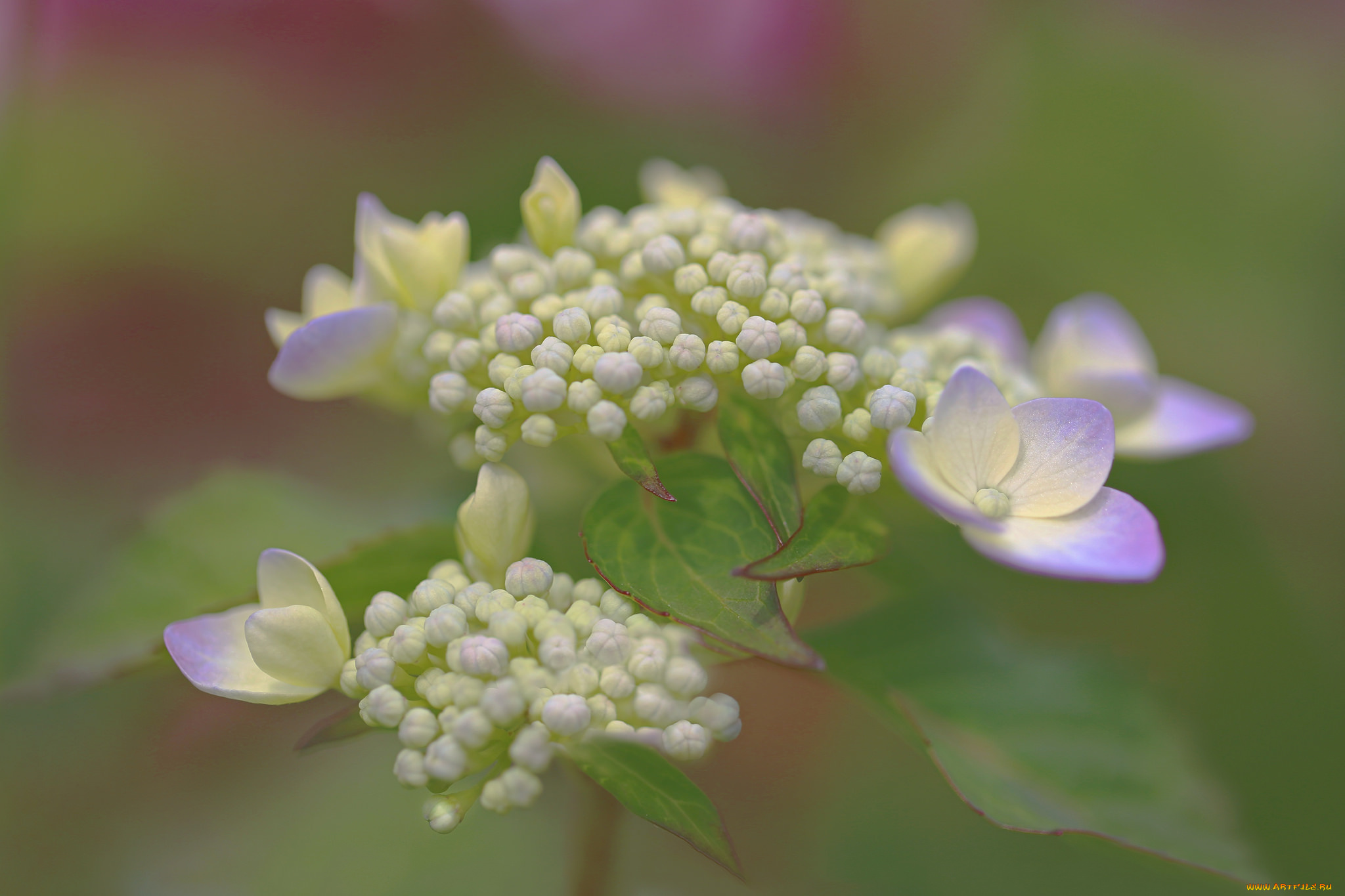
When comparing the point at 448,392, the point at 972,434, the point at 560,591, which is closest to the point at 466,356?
the point at 448,392

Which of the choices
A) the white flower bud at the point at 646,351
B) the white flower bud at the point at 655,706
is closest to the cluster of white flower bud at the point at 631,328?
the white flower bud at the point at 646,351

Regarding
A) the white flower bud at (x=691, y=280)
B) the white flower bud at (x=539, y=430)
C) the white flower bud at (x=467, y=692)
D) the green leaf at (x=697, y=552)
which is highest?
the white flower bud at (x=691, y=280)

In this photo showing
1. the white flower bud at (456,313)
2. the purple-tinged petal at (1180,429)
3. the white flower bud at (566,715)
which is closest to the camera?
the white flower bud at (566,715)

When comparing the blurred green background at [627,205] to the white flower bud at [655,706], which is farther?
the blurred green background at [627,205]

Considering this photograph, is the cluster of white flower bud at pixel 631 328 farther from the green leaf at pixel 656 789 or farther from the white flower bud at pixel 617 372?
the green leaf at pixel 656 789

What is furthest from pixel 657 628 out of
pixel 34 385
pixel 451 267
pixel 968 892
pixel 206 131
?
pixel 206 131

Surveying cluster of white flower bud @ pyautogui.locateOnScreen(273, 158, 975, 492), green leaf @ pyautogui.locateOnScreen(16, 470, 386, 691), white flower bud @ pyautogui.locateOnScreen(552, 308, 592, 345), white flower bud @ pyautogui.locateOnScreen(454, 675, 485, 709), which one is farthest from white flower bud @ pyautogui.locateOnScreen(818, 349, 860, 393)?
green leaf @ pyautogui.locateOnScreen(16, 470, 386, 691)

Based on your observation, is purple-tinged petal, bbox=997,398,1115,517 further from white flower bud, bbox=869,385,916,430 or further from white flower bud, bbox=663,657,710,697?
white flower bud, bbox=663,657,710,697

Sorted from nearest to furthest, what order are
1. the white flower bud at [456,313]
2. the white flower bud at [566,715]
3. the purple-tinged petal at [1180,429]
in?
the white flower bud at [566,715] → the white flower bud at [456,313] → the purple-tinged petal at [1180,429]
